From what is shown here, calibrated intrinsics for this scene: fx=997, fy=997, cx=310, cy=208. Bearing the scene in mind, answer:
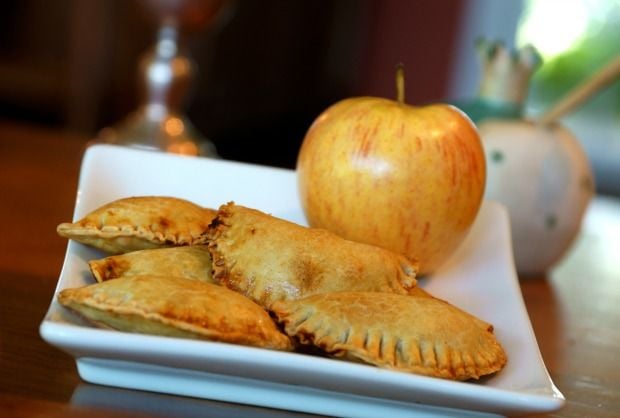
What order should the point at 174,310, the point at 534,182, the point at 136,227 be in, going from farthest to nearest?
the point at 534,182
the point at 136,227
the point at 174,310

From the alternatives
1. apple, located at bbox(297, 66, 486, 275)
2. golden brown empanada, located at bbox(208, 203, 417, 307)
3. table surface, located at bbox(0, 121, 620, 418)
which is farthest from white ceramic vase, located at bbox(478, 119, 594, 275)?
golden brown empanada, located at bbox(208, 203, 417, 307)

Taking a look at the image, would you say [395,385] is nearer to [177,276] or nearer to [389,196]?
[177,276]

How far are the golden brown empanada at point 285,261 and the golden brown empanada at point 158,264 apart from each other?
0.04 ft

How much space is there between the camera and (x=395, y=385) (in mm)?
565

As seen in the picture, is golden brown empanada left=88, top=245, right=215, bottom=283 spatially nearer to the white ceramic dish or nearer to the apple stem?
the white ceramic dish

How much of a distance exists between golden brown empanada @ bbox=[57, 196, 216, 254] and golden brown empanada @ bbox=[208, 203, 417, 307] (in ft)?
0.12

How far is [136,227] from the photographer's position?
71cm

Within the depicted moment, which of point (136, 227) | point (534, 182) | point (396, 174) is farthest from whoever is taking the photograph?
point (534, 182)

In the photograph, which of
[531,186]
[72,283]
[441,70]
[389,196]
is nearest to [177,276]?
[72,283]

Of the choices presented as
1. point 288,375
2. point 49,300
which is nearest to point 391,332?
point 288,375

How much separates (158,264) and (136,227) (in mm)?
62

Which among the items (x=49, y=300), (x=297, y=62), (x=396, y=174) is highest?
(x=396, y=174)

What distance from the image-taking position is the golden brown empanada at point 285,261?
658mm

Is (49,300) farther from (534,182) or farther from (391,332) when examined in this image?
(534,182)
